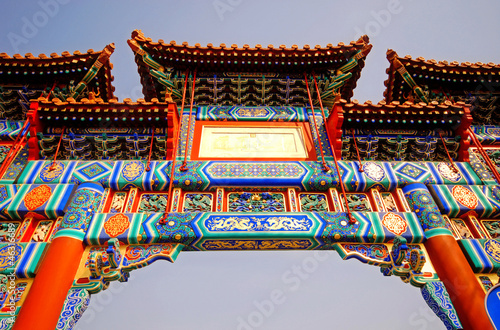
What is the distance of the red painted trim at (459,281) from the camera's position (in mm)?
4566

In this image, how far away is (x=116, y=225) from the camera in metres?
5.50

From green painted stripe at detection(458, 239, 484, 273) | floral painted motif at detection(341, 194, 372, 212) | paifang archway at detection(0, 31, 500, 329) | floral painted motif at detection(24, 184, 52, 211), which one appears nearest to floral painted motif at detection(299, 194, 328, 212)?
paifang archway at detection(0, 31, 500, 329)

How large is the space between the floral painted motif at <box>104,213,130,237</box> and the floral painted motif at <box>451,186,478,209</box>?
4.78m

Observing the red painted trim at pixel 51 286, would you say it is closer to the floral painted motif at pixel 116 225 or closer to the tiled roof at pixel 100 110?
the floral painted motif at pixel 116 225

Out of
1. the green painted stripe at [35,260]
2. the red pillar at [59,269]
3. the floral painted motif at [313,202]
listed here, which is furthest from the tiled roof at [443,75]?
the green painted stripe at [35,260]

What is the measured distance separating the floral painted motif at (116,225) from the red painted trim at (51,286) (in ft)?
1.24

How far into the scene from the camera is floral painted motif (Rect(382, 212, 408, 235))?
5559 mm

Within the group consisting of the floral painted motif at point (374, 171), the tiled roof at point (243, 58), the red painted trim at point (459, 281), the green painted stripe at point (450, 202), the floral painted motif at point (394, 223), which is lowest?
the red painted trim at point (459, 281)

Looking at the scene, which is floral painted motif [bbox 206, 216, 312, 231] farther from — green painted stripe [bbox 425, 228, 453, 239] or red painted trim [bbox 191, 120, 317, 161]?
green painted stripe [bbox 425, 228, 453, 239]

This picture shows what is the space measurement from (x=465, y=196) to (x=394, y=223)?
136 centimetres

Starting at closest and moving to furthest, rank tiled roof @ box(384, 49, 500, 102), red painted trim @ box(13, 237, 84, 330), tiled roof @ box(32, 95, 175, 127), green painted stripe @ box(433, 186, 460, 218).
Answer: red painted trim @ box(13, 237, 84, 330)
green painted stripe @ box(433, 186, 460, 218)
tiled roof @ box(32, 95, 175, 127)
tiled roof @ box(384, 49, 500, 102)

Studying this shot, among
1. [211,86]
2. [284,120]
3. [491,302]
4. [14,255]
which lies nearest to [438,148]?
[284,120]

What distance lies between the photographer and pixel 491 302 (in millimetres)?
3744

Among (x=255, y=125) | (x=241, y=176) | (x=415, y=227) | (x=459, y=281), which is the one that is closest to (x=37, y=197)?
(x=241, y=176)
